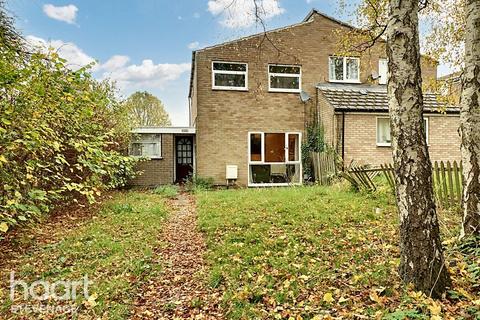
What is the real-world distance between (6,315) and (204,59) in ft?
42.3

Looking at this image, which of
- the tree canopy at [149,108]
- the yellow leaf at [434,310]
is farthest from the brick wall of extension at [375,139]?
the tree canopy at [149,108]

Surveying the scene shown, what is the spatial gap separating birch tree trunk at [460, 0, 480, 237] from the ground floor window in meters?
10.8

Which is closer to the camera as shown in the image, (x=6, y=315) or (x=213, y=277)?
(x=6, y=315)

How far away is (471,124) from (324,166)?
382 inches

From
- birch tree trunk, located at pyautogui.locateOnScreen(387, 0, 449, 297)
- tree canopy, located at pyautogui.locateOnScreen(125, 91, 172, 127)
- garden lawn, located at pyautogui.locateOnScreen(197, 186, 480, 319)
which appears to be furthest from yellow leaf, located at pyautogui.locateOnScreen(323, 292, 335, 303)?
tree canopy, located at pyautogui.locateOnScreen(125, 91, 172, 127)

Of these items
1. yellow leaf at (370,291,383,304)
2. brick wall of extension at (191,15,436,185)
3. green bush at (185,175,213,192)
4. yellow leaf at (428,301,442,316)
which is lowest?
yellow leaf at (370,291,383,304)

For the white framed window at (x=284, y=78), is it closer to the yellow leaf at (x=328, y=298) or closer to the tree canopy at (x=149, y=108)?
the yellow leaf at (x=328, y=298)

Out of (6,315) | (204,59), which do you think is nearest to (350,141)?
(204,59)

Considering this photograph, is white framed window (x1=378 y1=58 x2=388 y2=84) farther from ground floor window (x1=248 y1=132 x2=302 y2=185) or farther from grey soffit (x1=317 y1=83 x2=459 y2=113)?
ground floor window (x1=248 y1=132 x2=302 y2=185)

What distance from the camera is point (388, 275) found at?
380 cm

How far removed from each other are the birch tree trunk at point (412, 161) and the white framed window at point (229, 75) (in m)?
12.1

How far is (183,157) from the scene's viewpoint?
17094 millimetres

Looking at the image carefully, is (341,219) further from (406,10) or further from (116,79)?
(116,79)

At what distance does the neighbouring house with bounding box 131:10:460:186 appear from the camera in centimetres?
1459
